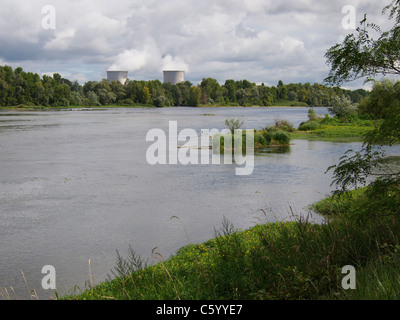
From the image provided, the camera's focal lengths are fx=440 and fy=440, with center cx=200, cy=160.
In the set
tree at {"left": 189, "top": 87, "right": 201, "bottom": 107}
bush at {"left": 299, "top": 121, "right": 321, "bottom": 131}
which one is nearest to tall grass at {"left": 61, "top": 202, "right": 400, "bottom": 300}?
bush at {"left": 299, "top": 121, "right": 321, "bottom": 131}

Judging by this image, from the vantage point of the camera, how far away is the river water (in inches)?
460

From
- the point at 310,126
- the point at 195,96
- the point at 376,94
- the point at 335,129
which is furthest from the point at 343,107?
the point at 195,96

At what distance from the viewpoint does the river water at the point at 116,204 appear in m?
11.7

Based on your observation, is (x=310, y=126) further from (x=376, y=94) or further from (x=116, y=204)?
(x=376, y=94)

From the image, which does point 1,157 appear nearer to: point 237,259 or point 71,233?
point 71,233

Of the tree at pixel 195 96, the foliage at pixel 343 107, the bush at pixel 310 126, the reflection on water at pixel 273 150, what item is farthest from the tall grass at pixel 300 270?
the tree at pixel 195 96

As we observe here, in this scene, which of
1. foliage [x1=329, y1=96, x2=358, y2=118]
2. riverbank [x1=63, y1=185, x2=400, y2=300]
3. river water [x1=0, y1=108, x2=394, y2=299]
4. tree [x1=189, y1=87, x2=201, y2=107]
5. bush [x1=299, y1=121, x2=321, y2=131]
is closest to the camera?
riverbank [x1=63, y1=185, x2=400, y2=300]

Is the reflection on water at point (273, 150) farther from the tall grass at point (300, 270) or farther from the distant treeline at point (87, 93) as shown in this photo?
the distant treeline at point (87, 93)

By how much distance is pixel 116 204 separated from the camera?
697 inches

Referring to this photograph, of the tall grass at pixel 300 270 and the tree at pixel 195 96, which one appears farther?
the tree at pixel 195 96

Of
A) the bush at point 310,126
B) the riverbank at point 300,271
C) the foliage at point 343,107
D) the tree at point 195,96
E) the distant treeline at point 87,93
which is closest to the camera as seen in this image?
the riverbank at point 300,271

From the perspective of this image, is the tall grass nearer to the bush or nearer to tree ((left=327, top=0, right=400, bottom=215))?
tree ((left=327, top=0, right=400, bottom=215))

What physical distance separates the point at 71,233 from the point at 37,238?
40.0 inches
